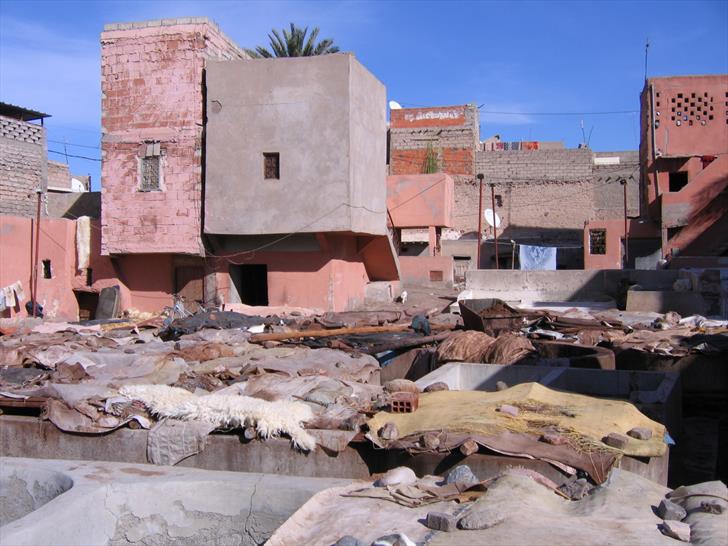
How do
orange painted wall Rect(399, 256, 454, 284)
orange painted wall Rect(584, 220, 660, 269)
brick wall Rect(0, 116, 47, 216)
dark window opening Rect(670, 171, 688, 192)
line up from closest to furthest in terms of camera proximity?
1. brick wall Rect(0, 116, 47, 216)
2. orange painted wall Rect(399, 256, 454, 284)
3. dark window opening Rect(670, 171, 688, 192)
4. orange painted wall Rect(584, 220, 660, 269)

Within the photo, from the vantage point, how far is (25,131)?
24406 mm

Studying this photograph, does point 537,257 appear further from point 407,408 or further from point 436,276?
point 407,408

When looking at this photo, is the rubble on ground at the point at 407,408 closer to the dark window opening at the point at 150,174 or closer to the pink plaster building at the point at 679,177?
the dark window opening at the point at 150,174

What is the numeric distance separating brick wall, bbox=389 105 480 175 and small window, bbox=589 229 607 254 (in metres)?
11.3

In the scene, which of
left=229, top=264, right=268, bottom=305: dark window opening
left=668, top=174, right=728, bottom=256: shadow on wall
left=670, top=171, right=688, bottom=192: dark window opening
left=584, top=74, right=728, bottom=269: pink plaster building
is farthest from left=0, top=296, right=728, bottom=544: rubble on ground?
left=670, top=171, right=688, bottom=192: dark window opening

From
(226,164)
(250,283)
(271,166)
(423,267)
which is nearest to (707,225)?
(423,267)

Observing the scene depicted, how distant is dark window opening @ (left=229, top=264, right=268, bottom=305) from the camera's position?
66.3 ft

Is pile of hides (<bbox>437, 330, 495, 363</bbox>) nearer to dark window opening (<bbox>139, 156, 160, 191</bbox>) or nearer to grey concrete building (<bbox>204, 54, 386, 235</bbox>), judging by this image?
grey concrete building (<bbox>204, 54, 386, 235</bbox>)

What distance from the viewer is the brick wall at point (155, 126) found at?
18641 millimetres

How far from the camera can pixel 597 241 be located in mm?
26984

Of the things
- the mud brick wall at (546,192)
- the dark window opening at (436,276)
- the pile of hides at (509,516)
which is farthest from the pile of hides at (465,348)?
the mud brick wall at (546,192)

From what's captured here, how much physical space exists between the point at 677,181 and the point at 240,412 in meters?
22.6

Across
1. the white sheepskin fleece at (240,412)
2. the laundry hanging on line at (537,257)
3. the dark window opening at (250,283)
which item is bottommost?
the white sheepskin fleece at (240,412)

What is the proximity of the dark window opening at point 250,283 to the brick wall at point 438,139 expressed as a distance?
17261 mm
